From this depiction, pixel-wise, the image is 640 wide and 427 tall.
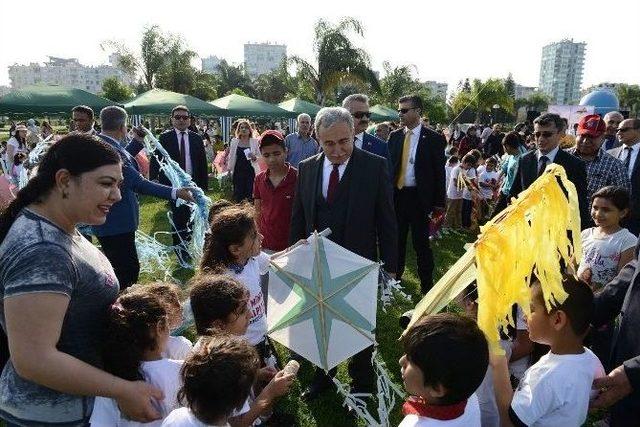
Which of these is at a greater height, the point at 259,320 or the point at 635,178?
the point at 635,178

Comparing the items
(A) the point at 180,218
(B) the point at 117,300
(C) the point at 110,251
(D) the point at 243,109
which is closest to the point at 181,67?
(D) the point at 243,109

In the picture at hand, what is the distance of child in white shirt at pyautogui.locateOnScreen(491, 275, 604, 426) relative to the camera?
1795mm

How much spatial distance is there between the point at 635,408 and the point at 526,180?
2.59m

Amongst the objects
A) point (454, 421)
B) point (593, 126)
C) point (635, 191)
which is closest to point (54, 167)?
point (454, 421)

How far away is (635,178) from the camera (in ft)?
16.2

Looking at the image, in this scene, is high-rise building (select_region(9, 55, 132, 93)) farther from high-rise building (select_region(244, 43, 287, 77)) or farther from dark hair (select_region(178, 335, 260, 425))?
dark hair (select_region(178, 335, 260, 425))

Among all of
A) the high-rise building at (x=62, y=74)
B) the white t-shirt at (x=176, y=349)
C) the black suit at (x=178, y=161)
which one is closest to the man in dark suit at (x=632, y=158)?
the white t-shirt at (x=176, y=349)

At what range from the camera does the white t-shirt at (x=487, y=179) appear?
8820mm

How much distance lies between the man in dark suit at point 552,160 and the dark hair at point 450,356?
297cm

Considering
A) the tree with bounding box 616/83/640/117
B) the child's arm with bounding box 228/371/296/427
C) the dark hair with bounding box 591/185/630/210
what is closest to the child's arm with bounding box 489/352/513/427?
the child's arm with bounding box 228/371/296/427

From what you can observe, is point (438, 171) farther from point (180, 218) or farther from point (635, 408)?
point (180, 218)

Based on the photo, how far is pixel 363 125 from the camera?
17.1 feet

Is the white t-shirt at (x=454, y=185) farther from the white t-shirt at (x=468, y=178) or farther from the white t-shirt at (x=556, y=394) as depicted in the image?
the white t-shirt at (x=556, y=394)

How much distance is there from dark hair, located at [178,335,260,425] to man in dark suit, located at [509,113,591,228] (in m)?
3.49
